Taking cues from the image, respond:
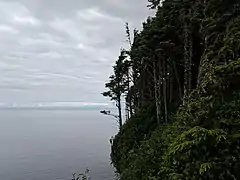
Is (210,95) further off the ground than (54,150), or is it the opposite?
(210,95)

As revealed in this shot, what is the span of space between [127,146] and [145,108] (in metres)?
5.04

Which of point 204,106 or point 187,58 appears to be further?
point 187,58

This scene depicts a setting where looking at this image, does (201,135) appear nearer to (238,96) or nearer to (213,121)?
(213,121)

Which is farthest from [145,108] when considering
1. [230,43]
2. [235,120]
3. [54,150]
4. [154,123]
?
[54,150]

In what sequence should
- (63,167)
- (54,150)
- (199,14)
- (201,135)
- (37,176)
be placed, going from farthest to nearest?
(54,150) → (63,167) → (37,176) → (199,14) → (201,135)

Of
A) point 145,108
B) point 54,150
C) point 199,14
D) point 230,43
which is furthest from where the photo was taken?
point 54,150

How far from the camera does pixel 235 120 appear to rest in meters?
6.91

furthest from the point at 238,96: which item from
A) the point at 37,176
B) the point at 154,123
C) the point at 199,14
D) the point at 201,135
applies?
the point at 37,176

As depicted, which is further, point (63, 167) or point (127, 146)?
point (63, 167)

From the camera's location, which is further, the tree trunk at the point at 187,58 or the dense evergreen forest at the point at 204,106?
the tree trunk at the point at 187,58

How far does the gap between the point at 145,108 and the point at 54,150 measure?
26897 millimetres

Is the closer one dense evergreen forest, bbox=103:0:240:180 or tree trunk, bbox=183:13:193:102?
dense evergreen forest, bbox=103:0:240:180

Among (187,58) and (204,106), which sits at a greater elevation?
(187,58)

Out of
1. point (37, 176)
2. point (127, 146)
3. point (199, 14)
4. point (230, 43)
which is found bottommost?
point (37, 176)
